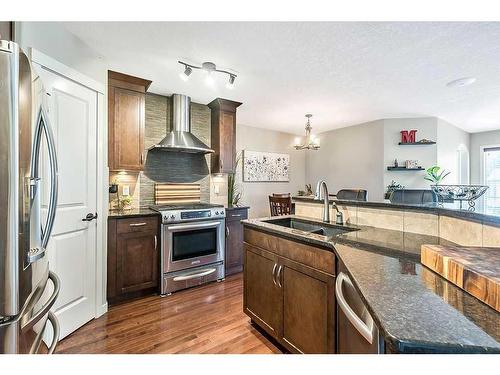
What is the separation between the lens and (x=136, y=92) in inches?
107

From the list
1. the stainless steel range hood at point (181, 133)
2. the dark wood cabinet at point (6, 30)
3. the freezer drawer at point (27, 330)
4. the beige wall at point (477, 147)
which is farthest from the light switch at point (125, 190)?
the beige wall at point (477, 147)

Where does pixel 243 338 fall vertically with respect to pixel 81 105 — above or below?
below

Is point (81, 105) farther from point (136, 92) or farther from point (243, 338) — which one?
point (243, 338)

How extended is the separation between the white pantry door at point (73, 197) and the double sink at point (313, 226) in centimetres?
156

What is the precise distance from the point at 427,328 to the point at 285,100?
3.30 metres

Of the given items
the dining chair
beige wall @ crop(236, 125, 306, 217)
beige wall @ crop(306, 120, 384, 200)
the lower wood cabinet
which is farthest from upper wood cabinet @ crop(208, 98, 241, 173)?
beige wall @ crop(306, 120, 384, 200)

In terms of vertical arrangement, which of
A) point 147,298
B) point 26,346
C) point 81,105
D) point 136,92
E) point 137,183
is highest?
point 136,92

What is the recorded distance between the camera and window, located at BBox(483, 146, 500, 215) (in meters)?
5.23

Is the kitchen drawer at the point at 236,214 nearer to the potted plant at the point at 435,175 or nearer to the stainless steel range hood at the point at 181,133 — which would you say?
the stainless steel range hood at the point at 181,133

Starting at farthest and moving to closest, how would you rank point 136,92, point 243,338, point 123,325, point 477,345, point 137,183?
point 137,183 < point 136,92 < point 123,325 < point 243,338 < point 477,345

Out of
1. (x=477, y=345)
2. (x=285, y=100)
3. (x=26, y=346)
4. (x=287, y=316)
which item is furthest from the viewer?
(x=285, y=100)

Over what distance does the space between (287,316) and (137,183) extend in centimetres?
242
